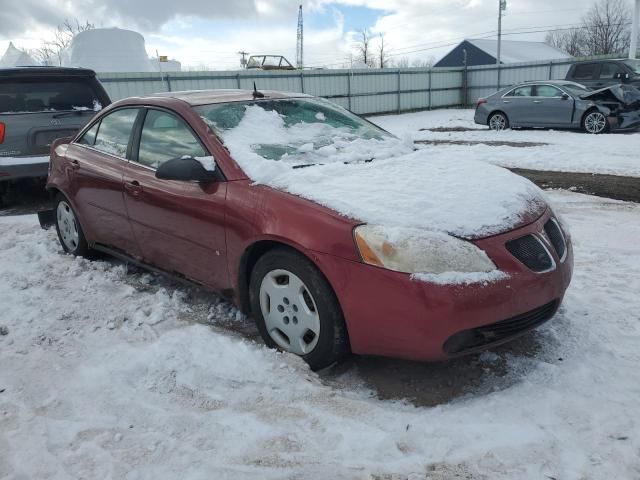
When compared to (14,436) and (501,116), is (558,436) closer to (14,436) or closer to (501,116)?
(14,436)

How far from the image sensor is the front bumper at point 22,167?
6.32 metres

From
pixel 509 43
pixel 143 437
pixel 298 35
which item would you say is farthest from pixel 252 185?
pixel 298 35

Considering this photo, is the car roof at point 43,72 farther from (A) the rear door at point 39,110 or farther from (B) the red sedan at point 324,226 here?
(B) the red sedan at point 324,226

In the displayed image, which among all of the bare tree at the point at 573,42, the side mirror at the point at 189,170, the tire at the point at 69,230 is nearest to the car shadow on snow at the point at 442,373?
the side mirror at the point at 189,170

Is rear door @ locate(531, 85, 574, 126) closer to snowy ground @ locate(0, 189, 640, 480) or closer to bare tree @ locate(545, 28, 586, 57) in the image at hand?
snowy ground @ locate(0, 189, 640, 480)

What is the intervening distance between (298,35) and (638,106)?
2795 inches

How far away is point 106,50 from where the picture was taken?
27984 mm

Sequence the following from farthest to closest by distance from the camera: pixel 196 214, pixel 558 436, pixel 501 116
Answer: pixel 501 116
pixel 196 214
pixel 558 436

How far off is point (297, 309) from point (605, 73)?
15.7 m

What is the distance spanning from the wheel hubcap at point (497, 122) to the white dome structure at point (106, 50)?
2010 centimetres

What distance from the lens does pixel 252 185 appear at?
297 centimetres

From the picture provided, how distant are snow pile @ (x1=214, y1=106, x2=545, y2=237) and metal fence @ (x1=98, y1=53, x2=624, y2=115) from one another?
1477cm

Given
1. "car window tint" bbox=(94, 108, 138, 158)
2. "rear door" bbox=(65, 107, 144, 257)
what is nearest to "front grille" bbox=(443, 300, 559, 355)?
"rear door" bbox=(65, 107, 144, 257)

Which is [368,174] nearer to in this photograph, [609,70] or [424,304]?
[424,304]
